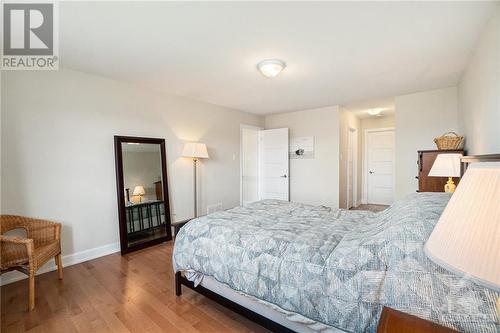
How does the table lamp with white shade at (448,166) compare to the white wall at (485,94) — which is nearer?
the white wall at (485,94)

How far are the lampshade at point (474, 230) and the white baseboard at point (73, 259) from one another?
11.7 feet

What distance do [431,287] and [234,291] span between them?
1230 mm

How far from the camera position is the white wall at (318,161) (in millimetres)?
4703

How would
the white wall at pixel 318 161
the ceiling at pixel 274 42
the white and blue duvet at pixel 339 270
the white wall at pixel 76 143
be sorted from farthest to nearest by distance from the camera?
1. the white wall at pixel 318 161
2. the white wall at pixel 76 143
3. the ceiling at pixel 274 42
4. the white and blue duvet at pixel 339 270

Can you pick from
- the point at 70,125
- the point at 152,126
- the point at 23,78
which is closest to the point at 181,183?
the point at 152,126

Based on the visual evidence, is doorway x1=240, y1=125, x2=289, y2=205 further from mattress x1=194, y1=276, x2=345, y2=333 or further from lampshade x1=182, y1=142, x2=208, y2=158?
mattress x1=194, y1=276, x2=345, y2=333

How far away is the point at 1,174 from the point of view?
232 cm

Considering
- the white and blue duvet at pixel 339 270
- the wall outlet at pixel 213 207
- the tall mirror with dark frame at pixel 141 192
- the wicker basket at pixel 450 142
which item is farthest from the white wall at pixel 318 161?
the tall mirror with dark frame at pixel 141 192

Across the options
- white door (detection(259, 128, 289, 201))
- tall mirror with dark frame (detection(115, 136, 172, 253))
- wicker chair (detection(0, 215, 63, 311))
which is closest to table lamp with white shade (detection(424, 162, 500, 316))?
wicker chair (detection(0, 215, 63, 311))

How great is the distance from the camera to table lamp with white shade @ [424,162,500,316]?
0.47m

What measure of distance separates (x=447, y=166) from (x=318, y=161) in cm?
261

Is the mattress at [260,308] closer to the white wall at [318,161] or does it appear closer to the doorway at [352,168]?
the white wall at [318,161]

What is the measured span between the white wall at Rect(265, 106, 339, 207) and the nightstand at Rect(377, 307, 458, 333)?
391 cm

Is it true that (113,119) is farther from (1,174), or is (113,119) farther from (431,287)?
(431,287)
